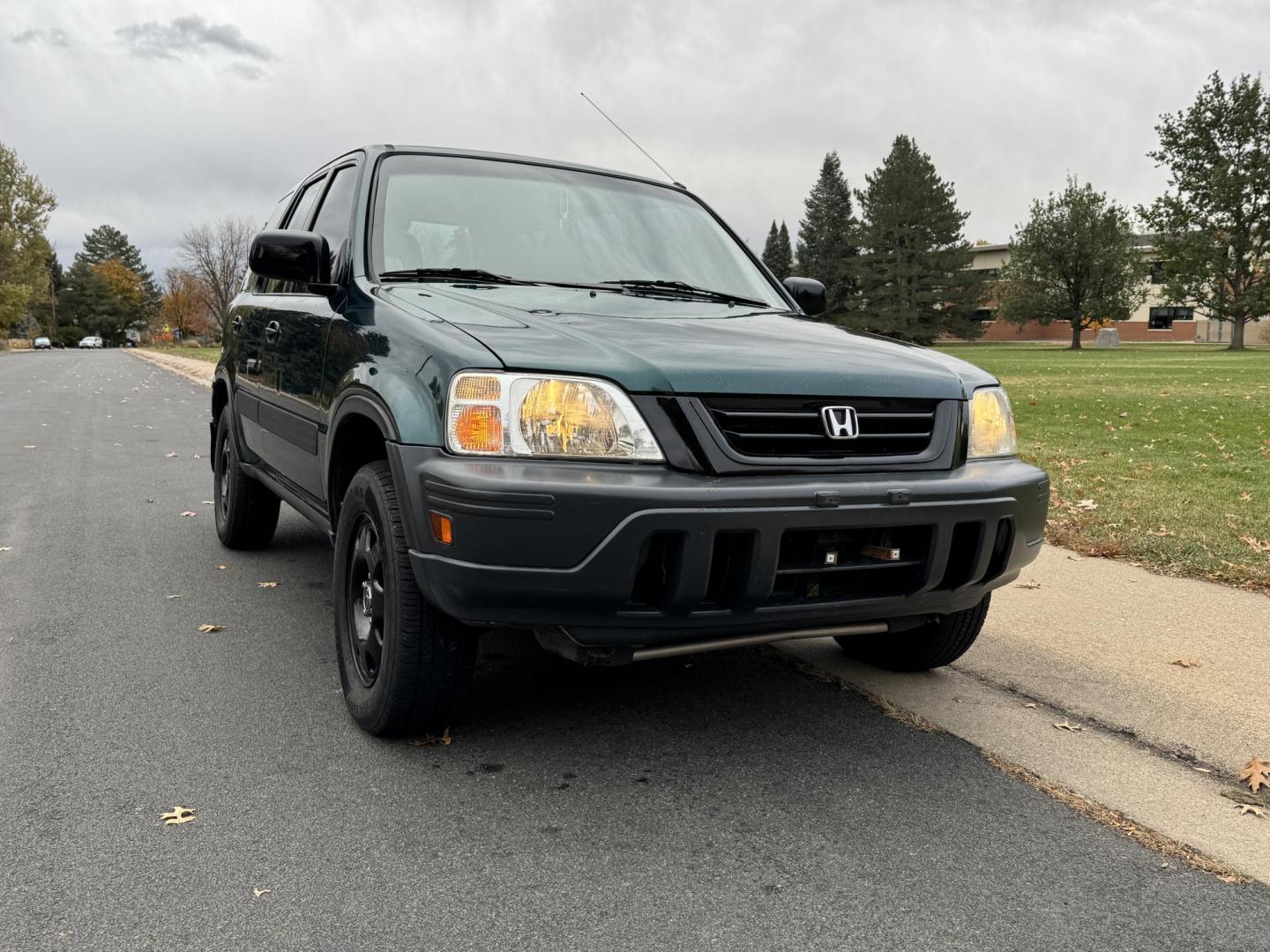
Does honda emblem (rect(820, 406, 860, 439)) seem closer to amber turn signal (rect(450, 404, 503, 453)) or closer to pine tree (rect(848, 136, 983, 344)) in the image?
amber turn signal (rect(450, 404, 503, 453))

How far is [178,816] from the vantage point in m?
2.79

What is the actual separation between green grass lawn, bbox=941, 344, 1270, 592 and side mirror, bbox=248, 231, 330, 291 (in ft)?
14.5

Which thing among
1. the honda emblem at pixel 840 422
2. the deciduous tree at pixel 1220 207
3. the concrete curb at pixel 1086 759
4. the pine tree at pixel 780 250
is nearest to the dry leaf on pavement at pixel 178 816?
the honda emblem at pixel 840 422

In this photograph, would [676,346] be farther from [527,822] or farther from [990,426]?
[527,822]

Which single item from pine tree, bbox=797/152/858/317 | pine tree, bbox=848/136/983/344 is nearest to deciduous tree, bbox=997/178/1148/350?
pine tree, bbox=848/136/983/344

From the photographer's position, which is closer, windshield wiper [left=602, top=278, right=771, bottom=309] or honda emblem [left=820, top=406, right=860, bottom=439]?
honda emblem [left=820, top=406, right=860, bottom=439]

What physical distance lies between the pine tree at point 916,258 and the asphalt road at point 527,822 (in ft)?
209

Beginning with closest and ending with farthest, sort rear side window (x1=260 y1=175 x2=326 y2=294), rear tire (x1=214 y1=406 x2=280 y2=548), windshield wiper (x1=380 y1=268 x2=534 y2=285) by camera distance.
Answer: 1. windshield wiper (x1=380 y1=268 x2=534 y2=285)
2. rear side window (x1=260 y1=175 x2=326 y2=294)
3. rear tire (x1=214 y1=406 x2=280 y2=548)

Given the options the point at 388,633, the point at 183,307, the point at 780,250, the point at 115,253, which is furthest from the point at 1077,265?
the point at 115,253

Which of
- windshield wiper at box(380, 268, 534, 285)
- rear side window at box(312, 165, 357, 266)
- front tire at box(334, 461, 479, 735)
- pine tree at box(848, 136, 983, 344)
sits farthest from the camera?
pine tree at box(848, 136, 983, 344)

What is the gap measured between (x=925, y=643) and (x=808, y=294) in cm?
166

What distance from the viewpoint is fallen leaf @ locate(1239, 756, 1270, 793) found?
3115 millimetres

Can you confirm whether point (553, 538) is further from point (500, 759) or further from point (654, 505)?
point (500, 759)

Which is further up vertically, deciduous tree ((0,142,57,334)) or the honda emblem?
deciduous tree ((0,142,57,334))
